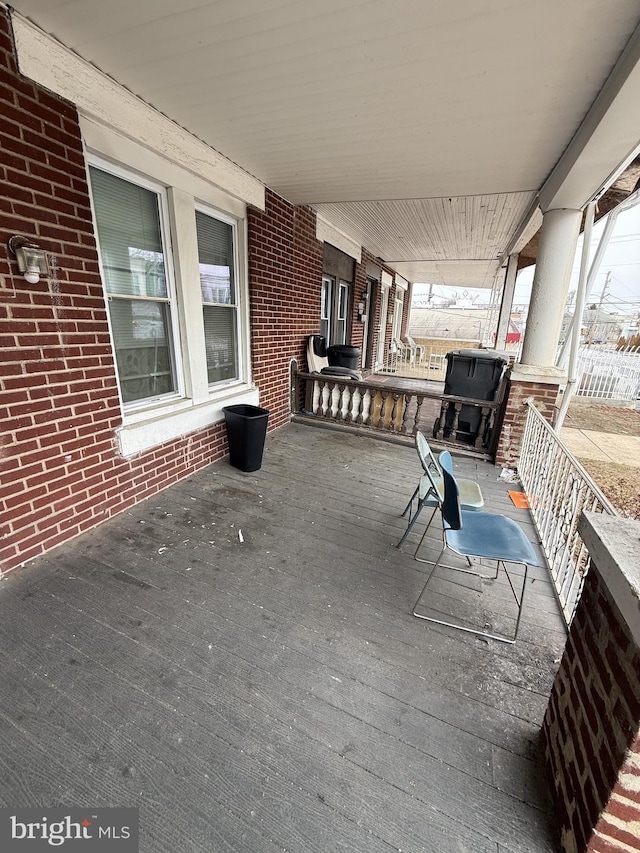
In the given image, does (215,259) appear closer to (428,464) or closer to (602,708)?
(428,464)

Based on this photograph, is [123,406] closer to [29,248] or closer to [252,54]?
[29,248]

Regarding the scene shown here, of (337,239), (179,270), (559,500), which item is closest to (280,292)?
(179,270)

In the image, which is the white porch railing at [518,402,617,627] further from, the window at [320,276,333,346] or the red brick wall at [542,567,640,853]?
the window at [320,276,333,346]

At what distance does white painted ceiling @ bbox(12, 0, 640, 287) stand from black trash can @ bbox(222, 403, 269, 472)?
2214mm

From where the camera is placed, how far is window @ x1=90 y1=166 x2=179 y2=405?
2447 mm

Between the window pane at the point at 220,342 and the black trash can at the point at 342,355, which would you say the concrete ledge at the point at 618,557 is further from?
the black trash can at the point at 342,355

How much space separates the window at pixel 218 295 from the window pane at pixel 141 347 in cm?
50

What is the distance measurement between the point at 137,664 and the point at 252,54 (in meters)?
3.01

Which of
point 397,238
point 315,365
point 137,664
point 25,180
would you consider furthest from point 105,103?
point 397,238

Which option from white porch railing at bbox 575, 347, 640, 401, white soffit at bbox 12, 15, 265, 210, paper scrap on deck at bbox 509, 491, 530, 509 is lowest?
paper scrap on deck at bbox 509, 491, 530, 509

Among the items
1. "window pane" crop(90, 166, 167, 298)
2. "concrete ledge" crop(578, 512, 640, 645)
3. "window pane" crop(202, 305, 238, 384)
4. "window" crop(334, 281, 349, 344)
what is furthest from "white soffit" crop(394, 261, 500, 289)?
"concrete ledge" crop(578, 512, 640, 645)

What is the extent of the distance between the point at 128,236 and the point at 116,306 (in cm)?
52

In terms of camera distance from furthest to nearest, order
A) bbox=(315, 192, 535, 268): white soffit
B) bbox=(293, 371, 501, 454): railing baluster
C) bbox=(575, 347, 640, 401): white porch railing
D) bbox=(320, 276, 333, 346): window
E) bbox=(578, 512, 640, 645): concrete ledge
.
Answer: bbox=(575, 347, 640, 401): white porch railing, bbox=(320, 276, 333, 346): window, bbox=(315, 192, 535, 268): white soffit, bbox=(293, 371, 501, 454): railing baluster, bbox=(578, 512, 640, 645): concrete ledge

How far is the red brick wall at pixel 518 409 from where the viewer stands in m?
Answer: 3.49
